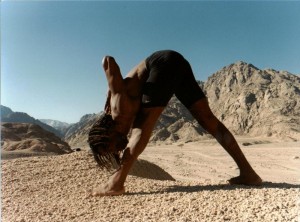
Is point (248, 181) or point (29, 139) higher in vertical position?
point (29, 139)

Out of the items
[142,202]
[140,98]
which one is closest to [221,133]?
[140,98]

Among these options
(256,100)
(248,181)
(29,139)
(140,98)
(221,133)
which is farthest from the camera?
(256,100)

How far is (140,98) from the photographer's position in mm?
3859

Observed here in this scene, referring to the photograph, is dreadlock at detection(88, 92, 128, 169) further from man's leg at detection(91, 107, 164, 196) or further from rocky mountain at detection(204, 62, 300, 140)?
rocky mountain at detection(204, 62, 300, 140)

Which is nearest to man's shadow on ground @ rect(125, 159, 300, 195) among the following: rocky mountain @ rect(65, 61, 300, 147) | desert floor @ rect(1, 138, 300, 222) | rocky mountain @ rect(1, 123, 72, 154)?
desert floor @ rect(1, 138, 300, 222)

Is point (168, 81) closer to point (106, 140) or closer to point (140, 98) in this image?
point (140, 98)

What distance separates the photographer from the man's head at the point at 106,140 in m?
3.74

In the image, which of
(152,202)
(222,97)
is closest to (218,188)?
(152,202)

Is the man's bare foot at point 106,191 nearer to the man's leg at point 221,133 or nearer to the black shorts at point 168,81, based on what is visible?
the black shorts at point 168,81

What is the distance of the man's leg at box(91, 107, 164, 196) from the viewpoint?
146 inches

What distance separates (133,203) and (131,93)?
1.04 metres

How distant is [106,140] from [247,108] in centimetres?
→ 4219

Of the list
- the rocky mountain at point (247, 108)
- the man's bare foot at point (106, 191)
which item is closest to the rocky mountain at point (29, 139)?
the man's bare foot at point (106, 191)

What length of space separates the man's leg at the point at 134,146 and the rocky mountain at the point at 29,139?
10091mm
